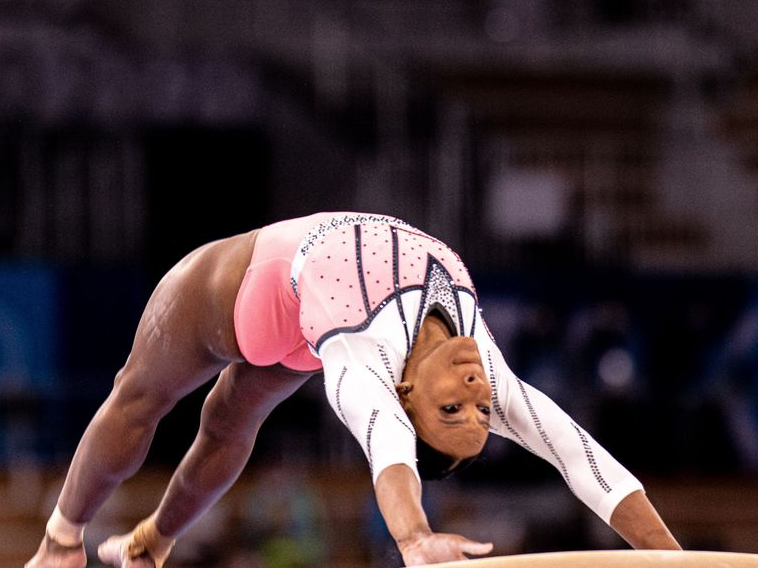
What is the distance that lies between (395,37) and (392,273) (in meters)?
7.57

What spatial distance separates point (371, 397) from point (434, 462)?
0.95 feet

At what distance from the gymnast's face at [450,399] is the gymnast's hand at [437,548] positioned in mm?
381

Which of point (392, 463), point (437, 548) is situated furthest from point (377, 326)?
point (437, 548)

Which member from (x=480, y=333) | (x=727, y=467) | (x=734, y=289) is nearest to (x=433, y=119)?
(x=734, y=289)

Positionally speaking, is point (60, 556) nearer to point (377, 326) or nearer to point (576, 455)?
point (377, 326)

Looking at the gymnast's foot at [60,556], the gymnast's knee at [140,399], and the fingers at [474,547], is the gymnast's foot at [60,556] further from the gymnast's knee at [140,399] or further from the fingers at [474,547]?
the fingers at [474,547]

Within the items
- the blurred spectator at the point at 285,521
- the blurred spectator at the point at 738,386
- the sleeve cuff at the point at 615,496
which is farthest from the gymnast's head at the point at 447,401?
the blurred spectator at the point at 738,386

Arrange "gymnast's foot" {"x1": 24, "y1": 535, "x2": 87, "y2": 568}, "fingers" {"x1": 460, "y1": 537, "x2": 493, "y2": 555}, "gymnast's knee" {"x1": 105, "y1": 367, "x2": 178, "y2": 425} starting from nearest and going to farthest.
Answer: "fingers" {"x1": 460, "y1": 537, "x2": 493, "y2": 555} → "gymnast's knee" {"x1": 105, "y1": 367, "x2": 178, "y2": 425} → "gymnast's foot" {"x1": 24, "y1": 535, "x2": 87, "y2": 568}

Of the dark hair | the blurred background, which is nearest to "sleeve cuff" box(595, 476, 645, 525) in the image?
the dark hair

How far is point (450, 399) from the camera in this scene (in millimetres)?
2570

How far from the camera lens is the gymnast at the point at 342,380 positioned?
255 cm

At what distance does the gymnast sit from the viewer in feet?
8.38

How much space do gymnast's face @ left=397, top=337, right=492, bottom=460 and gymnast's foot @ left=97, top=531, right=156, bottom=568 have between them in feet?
4.59

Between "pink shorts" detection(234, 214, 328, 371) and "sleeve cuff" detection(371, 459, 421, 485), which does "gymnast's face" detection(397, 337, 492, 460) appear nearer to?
"sleeve cuff" detection(371, 459, 421, 485)
